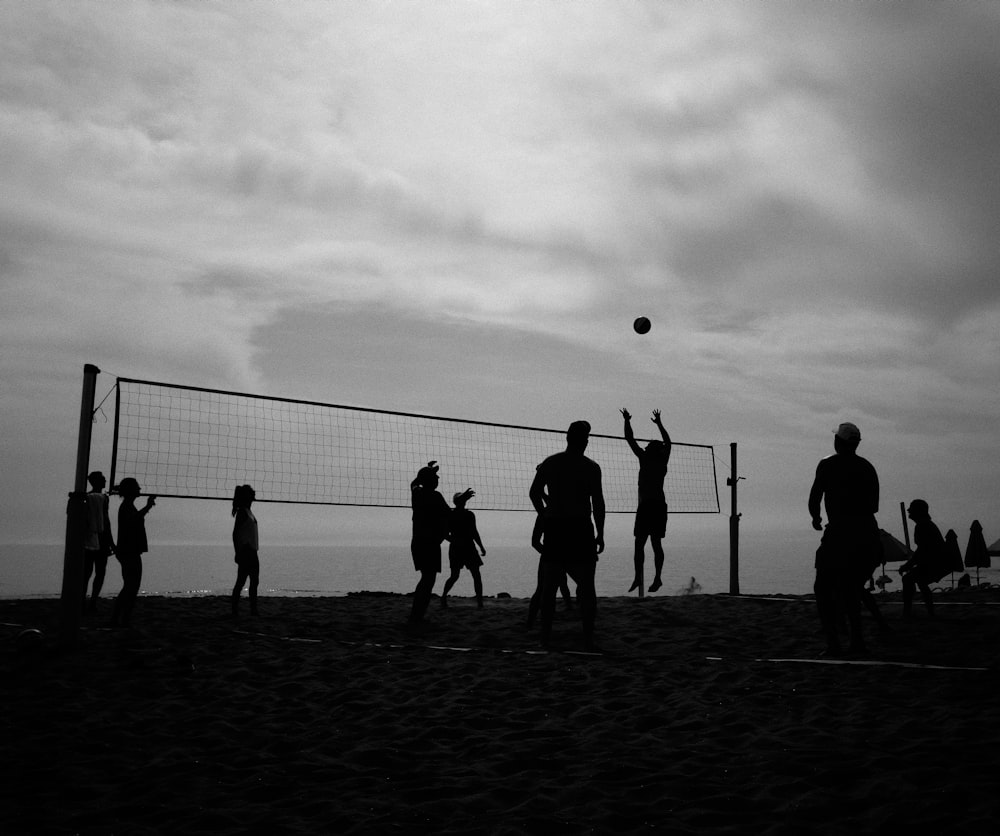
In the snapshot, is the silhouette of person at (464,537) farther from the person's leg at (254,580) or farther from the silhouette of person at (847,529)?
the silhouette of person at (847,529)

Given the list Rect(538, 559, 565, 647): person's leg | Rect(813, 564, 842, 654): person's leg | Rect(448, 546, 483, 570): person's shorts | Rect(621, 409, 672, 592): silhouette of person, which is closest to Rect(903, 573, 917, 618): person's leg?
Rect(813, 564, 842, 654): person's leg

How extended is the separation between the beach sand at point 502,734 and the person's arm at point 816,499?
3.11ft

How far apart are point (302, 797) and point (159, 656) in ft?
10.7

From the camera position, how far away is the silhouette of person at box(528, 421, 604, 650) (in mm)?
6180

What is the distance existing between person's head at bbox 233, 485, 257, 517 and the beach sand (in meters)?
2.05

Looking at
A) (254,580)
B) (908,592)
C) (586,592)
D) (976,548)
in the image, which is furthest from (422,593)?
(976,548)

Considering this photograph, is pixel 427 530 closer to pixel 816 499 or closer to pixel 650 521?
pixel 650 521

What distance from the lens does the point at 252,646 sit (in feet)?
21.6

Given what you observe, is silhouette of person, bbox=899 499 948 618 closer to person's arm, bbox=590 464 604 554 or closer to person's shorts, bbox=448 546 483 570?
person's arm, bbox=590 464 604 554

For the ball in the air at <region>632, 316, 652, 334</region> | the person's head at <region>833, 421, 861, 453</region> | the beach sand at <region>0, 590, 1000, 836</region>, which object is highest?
the ball in the air at <region>632, 316, 652, 334</region>

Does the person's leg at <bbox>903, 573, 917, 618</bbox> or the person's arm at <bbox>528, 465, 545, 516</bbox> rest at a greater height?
the person's arm at <bbox>528, 465, 545, 516</bbox>

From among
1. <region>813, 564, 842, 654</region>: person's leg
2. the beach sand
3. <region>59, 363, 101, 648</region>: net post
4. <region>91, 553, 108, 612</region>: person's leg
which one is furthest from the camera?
<region>91, 553, 108, 612</region>: person's leg

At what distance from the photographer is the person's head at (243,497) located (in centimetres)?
885

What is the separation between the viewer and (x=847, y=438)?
581cm
